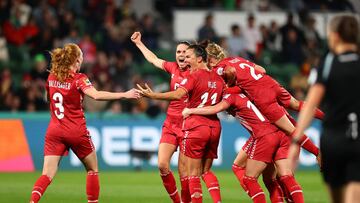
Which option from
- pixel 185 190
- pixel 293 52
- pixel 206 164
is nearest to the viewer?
pixel 206 164

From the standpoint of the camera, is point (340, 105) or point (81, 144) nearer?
point (340, 105)

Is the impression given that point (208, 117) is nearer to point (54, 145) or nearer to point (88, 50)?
point (54, 145)

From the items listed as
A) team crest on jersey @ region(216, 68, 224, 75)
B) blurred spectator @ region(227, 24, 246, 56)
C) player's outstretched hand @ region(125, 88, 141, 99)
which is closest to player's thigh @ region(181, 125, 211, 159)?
team crest on jersey @ region(216, 68, 224, 75)

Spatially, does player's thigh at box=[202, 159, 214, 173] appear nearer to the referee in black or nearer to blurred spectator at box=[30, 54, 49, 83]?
the referee in black

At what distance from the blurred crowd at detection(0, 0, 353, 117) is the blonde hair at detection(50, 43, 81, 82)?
10.3 meters

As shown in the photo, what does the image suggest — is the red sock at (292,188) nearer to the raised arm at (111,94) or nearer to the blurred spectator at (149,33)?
the raised arm at (111,94)

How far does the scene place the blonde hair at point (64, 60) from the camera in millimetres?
11000

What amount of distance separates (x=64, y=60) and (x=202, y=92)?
167 cm

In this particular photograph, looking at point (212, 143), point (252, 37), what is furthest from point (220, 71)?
point (252, 37)

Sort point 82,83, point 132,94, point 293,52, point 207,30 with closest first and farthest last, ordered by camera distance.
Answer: point 132,94, point 82,83, point 207,30, point 293,52

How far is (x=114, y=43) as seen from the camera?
23.9 m

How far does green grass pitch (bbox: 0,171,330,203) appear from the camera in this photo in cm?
1440

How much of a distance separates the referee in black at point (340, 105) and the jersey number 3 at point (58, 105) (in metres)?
4.43

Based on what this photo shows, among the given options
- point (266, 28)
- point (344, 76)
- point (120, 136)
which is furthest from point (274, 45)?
point (344, 76)
